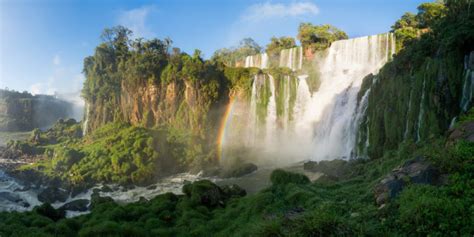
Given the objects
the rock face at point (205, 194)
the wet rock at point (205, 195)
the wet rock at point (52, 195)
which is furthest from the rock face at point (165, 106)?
the wet rock at point (205, 195)

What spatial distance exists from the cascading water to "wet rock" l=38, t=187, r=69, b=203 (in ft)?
64.7

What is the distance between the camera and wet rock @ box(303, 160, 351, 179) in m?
21.9

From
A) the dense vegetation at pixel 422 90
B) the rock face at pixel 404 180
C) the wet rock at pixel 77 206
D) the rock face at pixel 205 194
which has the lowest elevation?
the wet rock at pixel 77 206

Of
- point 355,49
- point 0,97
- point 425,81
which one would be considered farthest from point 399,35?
point 0,97

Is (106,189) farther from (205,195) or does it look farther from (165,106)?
(205,195)

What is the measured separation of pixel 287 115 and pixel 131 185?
61.4 ft

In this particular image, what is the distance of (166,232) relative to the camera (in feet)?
38.9

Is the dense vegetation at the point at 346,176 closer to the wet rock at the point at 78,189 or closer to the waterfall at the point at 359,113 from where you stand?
the waterfall at the point at 359,113

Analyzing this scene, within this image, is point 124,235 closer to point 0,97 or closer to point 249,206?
point 249,206

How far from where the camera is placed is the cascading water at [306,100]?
121 feet

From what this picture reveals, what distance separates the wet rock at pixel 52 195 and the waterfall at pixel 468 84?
31.2 metres

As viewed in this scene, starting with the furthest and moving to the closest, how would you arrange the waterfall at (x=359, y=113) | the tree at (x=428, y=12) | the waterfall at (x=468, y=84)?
the tree at (x=428, y=12) < the waterfall at (x=359, y=113) < the waterfall at (x=468, y=84)

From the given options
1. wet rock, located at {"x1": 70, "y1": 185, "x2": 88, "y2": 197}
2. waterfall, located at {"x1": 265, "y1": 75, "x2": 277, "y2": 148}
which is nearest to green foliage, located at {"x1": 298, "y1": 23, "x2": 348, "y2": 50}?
waterfall, located at {"x1": 265, "y1": 75, "x2": 277, "y2": 148}

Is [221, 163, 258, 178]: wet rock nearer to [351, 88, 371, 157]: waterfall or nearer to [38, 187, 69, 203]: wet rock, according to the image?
[351, 88, 371, 157]: waterfall
